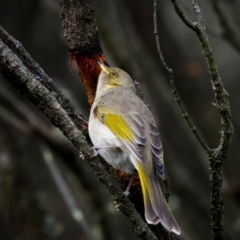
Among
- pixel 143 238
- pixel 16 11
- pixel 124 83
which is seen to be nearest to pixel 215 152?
pixel 143 238

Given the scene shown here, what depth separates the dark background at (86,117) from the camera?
6156 millimetres

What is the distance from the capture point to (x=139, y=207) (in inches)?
156

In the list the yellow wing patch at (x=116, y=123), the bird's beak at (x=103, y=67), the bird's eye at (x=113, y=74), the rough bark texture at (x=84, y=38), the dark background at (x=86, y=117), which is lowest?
the dark background at (x=86, y=117)

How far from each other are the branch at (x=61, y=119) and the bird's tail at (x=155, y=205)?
12.0 inches

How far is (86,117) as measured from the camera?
5953 mm

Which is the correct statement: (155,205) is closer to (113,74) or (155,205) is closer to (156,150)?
(156,150)

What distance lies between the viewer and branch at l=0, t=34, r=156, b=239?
3.33 m

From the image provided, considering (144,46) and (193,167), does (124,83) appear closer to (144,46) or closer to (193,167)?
(144,46)

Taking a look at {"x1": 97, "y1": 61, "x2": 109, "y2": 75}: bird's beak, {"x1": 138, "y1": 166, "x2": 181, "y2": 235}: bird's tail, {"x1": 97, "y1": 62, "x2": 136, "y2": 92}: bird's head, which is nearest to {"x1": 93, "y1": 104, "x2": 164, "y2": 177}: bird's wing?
{"x1": 138, "y1": 166, "x2": 181, "y2": 235}: bird's tail

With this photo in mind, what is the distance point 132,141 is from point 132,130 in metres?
0.16

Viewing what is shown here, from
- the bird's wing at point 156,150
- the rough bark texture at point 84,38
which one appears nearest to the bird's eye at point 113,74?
the bird's wing at point 156,150

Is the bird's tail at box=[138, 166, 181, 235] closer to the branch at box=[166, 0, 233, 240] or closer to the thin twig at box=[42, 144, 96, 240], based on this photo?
the branch at box=[166, 0, 233, 240]

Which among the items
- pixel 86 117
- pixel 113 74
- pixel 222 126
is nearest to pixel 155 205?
pixel 222 126

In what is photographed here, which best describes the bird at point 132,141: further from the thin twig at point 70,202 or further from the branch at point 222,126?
the thin twig at point 70,202
